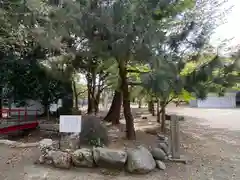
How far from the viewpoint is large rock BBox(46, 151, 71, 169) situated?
4.22 m

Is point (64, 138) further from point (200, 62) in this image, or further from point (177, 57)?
point (200, 62)

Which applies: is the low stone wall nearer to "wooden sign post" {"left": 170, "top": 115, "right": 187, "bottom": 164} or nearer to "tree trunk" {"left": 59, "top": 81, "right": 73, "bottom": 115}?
"wooden sign post" {"left": 170, "top": 115, "right": 187, "bottom": 164}

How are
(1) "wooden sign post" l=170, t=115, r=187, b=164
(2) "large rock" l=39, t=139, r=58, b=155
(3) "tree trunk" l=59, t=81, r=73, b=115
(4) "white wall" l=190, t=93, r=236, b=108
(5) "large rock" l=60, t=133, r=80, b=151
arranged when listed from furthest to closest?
(4) "white wall" l=190, t=93, r=236, b=108, (3) "tree trunk" l=59, t=81, r=73, b=115, (1) "wooden sign post" l=170, t=115, r=187, b=164, (5) "large rock" l=60, t=133, r=80, b=151, (2) "large rock" l=39, t=139, r=58, b=155

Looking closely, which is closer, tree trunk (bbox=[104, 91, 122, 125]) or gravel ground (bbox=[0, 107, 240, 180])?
gravel ground (bbox=[0, 107, 240, 180])

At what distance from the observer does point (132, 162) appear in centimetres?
424

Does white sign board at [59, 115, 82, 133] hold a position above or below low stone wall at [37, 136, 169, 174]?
above

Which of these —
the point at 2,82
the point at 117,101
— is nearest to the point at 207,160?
the point at 117,101

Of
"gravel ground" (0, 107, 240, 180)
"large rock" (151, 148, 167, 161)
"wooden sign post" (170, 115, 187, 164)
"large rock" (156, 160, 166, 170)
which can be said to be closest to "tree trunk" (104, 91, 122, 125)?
"gravel ground" (0, 107, 240, 180)

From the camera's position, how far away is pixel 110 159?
423cm

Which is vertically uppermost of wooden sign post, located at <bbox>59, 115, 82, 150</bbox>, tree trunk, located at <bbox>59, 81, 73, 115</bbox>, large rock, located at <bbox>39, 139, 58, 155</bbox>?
tree trunk, located at <bbox>59, 81, 73, 115</bbox>

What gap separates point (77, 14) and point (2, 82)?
169 inches

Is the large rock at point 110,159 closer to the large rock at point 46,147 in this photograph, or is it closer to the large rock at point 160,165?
the large rock at point 160,165

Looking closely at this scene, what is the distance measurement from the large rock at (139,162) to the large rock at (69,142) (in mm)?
1154

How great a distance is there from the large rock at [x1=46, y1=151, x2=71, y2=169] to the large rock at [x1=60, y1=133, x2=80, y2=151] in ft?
0.90
